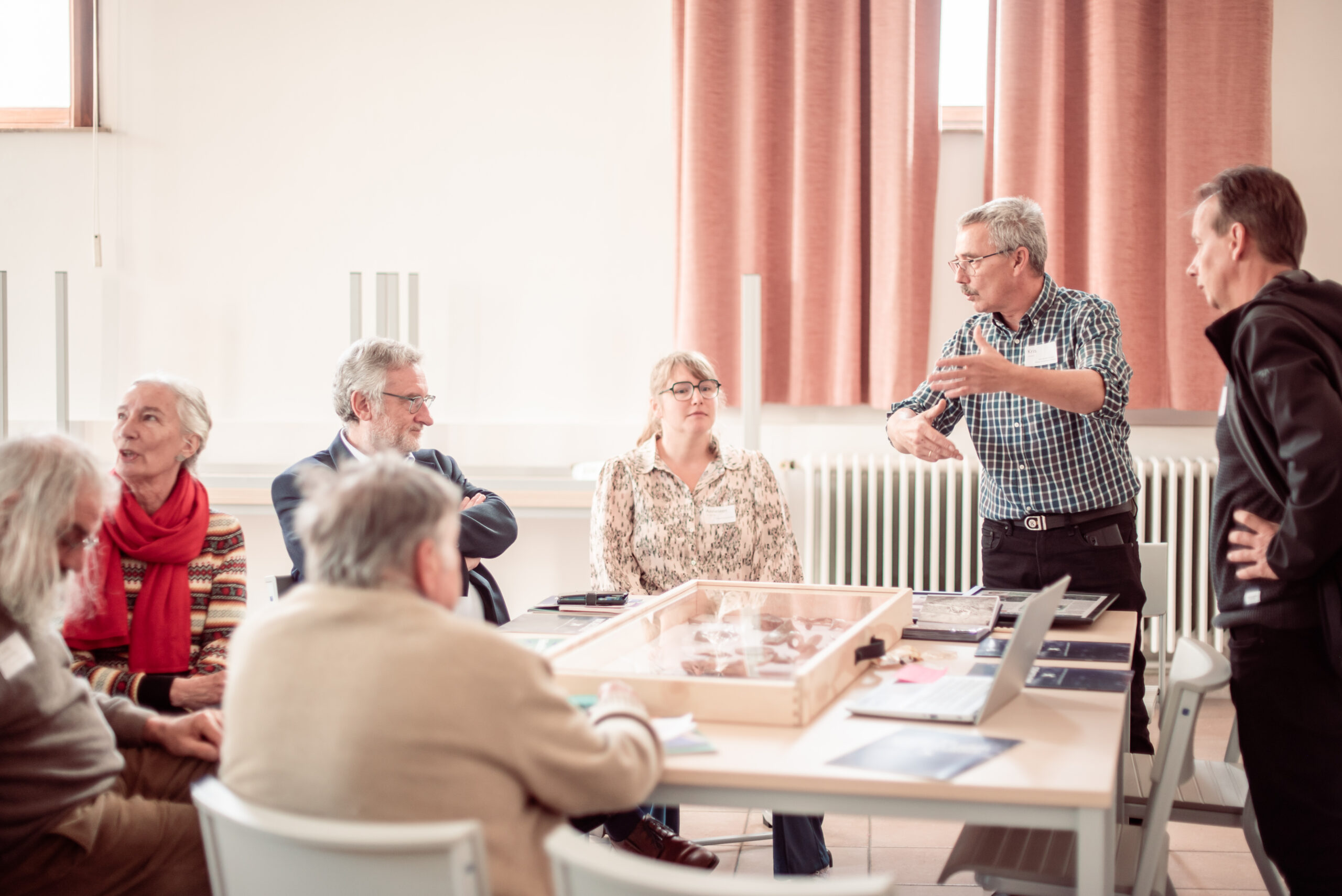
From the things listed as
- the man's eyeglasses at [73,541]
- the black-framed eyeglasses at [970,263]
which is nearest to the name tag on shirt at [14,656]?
the man's eyeglasses at [73,541]

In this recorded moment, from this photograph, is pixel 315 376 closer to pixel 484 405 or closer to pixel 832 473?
pixel 484 405

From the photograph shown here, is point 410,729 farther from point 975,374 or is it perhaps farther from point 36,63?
point 36,63

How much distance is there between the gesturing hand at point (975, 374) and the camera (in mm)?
2441

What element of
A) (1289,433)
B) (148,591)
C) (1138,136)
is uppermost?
(1138,136)

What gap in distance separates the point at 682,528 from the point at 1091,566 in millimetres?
1033

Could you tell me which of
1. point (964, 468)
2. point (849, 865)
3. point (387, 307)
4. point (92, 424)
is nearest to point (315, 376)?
point (387, 307)

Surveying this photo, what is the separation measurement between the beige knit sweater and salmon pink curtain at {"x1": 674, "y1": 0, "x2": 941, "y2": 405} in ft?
10.3

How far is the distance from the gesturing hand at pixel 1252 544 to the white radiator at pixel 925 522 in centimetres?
228

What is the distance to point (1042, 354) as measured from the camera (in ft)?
9.06

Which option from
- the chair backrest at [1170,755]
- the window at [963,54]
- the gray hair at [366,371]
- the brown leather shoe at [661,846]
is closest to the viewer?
the chair backrest at [1170,755]

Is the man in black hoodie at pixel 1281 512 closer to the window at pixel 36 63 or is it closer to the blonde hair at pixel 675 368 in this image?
the blonde hair at pixel 675 368

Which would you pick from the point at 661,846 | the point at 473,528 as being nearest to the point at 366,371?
the point at 473,528

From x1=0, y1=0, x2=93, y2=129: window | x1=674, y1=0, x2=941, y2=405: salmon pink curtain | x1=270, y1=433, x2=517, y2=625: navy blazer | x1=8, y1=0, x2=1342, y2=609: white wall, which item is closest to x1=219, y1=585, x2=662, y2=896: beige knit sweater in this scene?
x1=270, y1=433, x2=517, y2=625: navy blazer

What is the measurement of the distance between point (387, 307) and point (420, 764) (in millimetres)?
3381
